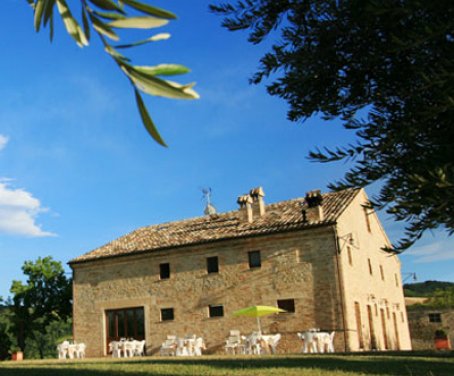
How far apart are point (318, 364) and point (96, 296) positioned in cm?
1719

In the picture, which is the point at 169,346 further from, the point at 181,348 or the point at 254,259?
the point at 254,259

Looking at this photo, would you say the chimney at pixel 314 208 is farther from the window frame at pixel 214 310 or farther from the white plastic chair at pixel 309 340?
the window frame at pixel 214 310

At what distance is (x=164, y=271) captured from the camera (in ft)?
82.2

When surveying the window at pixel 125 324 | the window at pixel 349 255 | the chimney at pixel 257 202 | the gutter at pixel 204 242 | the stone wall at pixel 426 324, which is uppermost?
the chimney at pixel 257 202

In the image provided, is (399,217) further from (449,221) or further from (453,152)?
(453,152)

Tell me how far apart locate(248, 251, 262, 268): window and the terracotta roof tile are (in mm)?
893

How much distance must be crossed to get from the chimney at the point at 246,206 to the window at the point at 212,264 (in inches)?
101

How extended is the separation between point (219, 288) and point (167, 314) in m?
2.97

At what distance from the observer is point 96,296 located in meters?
26.4

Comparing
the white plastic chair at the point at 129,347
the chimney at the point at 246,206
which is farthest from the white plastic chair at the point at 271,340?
the chimney at the point at 246,206

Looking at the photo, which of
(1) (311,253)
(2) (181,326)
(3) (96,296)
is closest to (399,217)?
(1) (311,253)

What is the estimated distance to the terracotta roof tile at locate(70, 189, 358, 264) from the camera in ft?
75.3

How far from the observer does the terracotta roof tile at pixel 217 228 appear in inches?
903

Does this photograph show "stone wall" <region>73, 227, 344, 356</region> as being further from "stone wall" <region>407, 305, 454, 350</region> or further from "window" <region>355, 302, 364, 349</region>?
"stone wall" <region>407, 305, 454, 350</region>
